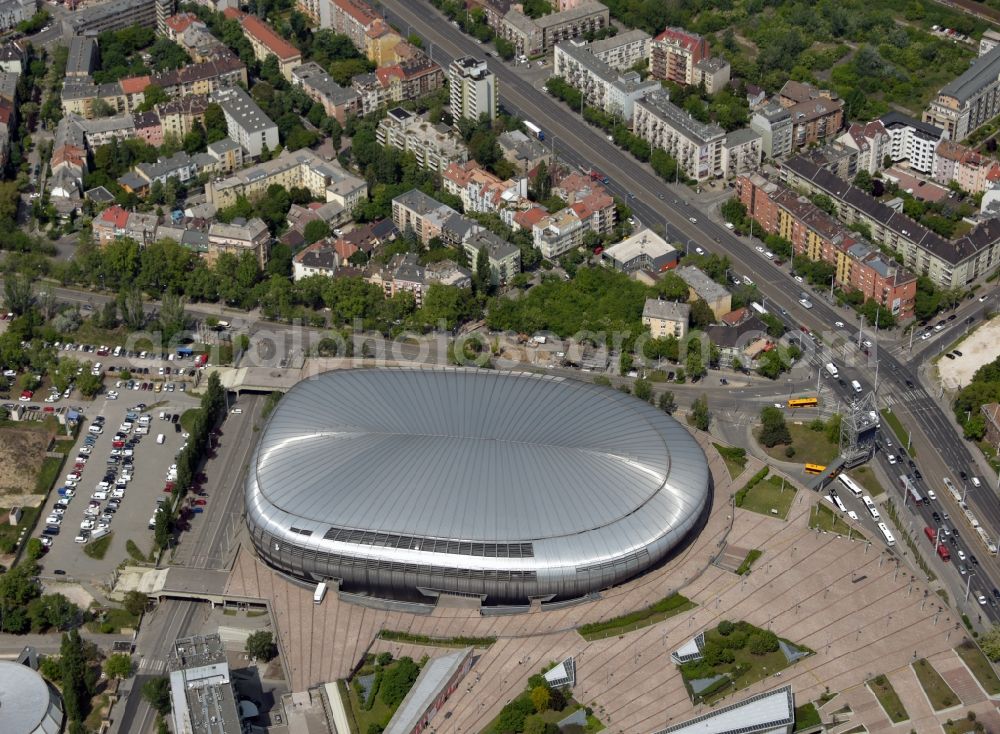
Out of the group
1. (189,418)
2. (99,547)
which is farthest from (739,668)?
(189,418)

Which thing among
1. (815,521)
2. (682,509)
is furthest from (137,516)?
(815,521)

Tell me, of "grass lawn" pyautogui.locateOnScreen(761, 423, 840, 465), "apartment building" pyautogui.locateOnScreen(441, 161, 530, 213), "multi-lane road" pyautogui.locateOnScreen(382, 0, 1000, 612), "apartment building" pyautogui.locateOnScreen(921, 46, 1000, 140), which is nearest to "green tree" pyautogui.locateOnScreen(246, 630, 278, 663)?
"grass lawn" pyautogui.locateOnScreen(761, 423, 840, 465)

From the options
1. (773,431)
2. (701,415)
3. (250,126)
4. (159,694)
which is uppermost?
(250,126)

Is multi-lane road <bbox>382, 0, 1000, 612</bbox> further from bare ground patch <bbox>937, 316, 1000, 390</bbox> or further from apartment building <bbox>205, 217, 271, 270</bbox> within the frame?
apartment building <bbox>205, 217, 271, 270</bbox>

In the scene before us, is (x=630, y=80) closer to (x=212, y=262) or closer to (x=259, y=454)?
(x=212, y=262)

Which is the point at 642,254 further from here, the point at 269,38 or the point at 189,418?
the point at 269,38
